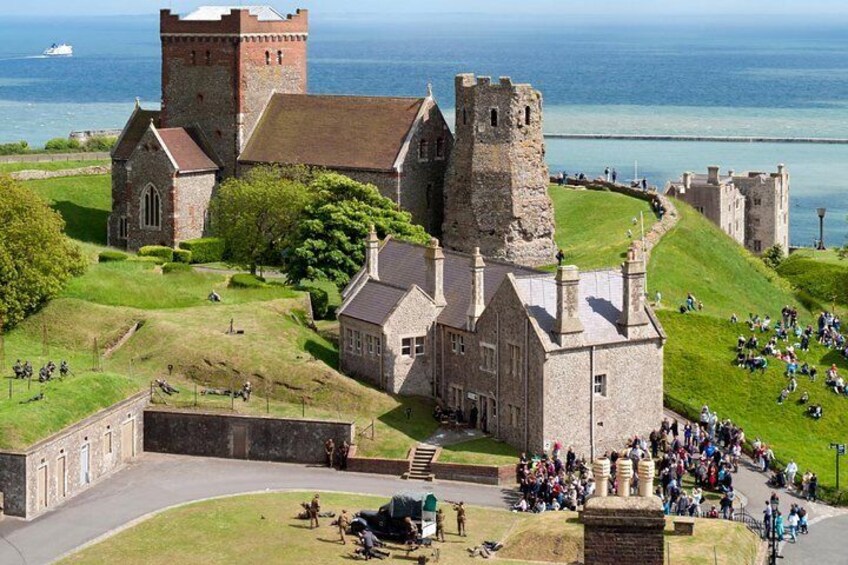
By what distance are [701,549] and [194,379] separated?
23222 millimetres

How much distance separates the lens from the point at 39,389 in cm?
5853

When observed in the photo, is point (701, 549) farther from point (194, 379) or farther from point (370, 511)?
point (194, 379)

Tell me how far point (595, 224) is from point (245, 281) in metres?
24.4

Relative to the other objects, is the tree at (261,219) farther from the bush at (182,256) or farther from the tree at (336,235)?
the bush at (182,256)

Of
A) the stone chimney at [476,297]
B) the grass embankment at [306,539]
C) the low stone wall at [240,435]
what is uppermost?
the stone chimney at [476,297]

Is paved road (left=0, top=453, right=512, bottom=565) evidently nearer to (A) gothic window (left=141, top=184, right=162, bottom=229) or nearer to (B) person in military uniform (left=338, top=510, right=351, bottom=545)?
(B) person in military uniform (left=338, top=510, right=351, bottom=545)

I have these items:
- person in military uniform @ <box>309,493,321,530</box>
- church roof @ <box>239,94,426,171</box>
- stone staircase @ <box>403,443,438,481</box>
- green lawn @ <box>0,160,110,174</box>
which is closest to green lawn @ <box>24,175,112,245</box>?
green lawn @ <box>0,160,110,174</box>

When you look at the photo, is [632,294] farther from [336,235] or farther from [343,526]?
[336,235]

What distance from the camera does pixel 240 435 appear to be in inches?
2338

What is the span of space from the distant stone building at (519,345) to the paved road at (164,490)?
4869mm

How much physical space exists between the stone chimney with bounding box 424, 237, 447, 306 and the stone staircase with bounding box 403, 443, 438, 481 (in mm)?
7431

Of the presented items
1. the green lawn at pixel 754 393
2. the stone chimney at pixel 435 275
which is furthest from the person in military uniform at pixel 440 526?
the stone chimney at pixel 435 275

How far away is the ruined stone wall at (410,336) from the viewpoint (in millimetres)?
63844

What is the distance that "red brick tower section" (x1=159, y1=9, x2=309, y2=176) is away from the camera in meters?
92.6
